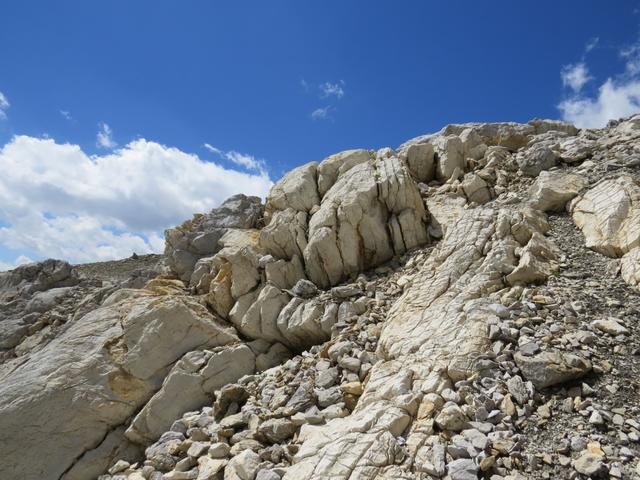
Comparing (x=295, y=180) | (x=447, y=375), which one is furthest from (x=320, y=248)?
(x=447, y=375)

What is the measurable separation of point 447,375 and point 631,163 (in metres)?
12.9

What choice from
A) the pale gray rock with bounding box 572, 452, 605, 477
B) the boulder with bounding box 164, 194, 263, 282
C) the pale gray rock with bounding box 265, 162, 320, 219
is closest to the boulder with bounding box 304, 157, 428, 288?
the pale gray rock with bounding box 265, 162, 320, 219

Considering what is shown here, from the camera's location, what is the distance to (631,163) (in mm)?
14609

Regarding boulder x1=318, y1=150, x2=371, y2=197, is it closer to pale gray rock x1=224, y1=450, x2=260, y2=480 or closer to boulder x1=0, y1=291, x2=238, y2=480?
boulder x1=0, y1=291, x2=238, y2=480

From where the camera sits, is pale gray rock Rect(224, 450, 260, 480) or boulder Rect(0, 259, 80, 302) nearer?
pale gray rock Rect(224, 450, 260, 480)

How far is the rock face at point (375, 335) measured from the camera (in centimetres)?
760

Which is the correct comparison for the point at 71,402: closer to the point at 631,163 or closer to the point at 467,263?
the point at 467,263

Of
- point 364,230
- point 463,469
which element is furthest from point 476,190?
point 463,469

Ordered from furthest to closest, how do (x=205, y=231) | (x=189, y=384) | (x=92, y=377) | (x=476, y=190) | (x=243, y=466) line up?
(x=205, y=231) < (x=476, y=190) < (x=92, y=377) < (x=189, y=384) < (x=243, y=466)

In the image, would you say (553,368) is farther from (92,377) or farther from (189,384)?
(92,377)

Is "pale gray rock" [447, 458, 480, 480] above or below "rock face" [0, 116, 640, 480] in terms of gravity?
below

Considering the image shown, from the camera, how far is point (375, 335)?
1259 centimetres

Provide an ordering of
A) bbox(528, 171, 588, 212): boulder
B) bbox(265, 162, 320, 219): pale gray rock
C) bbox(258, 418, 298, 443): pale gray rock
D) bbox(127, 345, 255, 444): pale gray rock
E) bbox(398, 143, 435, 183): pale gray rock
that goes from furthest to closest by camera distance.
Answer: bbox(398, 143, 435, 183): pale gray rock → bbox(265, 162, 320, 219): pale gray rock → bbox(528, 171, 588, 212): boulder → bbox(127, 345, 255, 444): pale gray rock → bbox(258, 418, 298, 443): pale gray rock

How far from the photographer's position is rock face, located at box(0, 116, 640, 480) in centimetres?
760
